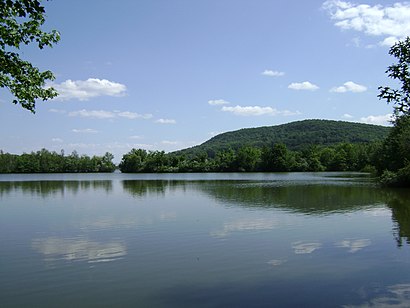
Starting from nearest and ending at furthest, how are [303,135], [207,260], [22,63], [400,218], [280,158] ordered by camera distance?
[22,63] < [207,260] < [400,218] < [280,158] < [303,135]

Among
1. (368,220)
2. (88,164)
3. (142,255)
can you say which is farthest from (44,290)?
(88,164)

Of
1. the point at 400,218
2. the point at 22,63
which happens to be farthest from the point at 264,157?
the point at 22,63

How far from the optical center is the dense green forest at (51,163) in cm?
14062

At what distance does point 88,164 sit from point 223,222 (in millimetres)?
135315

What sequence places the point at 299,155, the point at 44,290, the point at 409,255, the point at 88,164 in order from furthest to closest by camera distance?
the point at 88,164 → the point at 299,155 → the point at 409,255 → the point at 44,290

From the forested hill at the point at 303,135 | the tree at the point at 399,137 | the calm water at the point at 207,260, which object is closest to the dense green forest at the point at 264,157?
the forested hill at the point at 303,135

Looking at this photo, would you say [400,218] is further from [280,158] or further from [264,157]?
[264,157]

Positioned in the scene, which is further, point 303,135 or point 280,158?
point 303,135

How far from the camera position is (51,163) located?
14350 centimetres

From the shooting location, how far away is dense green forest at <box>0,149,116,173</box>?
140625mm

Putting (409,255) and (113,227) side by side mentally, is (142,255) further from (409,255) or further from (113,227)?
(409,255)

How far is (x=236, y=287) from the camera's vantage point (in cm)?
993

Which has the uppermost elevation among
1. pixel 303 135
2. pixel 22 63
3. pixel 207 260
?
pixel 303 135

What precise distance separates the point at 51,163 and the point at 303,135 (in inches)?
3836
